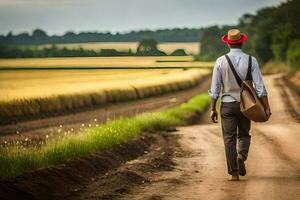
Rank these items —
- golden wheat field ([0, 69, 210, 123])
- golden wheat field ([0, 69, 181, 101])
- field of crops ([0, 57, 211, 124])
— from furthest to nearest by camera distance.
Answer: golden wheat field ([0, 69, 210, 123]) → golden wheat field ([0, 69, 181, 101]) → field of crops ([0, 57, 211, 124])

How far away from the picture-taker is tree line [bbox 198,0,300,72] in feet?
319

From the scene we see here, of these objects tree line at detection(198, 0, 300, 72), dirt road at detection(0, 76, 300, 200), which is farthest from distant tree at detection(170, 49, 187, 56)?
tree line at detection(198, 0, 300, 72)

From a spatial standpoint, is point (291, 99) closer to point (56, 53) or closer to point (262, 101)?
point (56, 53)

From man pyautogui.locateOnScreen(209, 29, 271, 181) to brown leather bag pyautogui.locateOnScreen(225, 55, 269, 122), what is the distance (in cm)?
7

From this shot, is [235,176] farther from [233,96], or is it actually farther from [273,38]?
[273,38]

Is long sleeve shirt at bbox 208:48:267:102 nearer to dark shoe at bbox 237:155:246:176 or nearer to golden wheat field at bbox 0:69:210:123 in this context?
dark shoe at bbox 237:155:246:176

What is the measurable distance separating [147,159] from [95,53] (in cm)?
235

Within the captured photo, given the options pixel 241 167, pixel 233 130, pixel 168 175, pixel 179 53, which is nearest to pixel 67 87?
pixel 179 53

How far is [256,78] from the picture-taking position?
12.1 m

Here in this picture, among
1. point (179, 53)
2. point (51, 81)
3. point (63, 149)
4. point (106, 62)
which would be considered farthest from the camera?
point (51, 81)

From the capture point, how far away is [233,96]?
12258 millimetres

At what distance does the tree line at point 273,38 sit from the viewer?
3831 inches

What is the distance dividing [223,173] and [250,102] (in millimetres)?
1616

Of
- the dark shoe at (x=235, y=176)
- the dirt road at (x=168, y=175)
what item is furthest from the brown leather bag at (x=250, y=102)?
the dirt road at (x=168, y=175)
